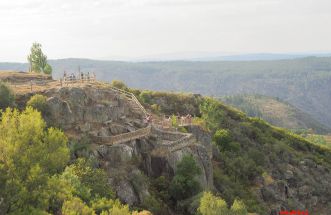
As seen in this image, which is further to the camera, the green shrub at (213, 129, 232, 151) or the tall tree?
the tall tree

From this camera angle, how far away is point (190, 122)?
78500 mm

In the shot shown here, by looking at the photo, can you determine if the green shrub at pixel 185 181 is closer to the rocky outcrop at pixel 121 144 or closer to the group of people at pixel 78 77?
the rocky outcrop at pixel 121 144

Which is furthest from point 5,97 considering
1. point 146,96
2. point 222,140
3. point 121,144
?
point 146,96

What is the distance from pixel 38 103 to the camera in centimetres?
5925

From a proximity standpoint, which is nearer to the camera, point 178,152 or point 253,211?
point 178,152

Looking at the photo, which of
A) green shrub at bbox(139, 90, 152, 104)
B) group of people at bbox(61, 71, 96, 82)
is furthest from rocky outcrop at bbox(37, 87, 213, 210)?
green shrub at bbox(139, 90, 152, 104)

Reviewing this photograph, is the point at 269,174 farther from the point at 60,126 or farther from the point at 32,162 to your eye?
the point at 32,162

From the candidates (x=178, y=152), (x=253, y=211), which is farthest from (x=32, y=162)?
(x=253, y=211)

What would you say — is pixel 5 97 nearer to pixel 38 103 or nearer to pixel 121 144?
pixel 38 103

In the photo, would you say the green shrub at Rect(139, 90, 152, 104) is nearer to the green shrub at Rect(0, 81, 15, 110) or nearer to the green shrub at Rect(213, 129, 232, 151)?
the green shrub at Rect(213, 129, 232, 151)

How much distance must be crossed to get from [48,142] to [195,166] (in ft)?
84.2

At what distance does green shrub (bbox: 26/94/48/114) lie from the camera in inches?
2325

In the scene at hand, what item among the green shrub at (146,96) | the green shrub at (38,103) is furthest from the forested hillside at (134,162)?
the green shrub at (146,96)

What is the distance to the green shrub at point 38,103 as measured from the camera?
2325 inches
